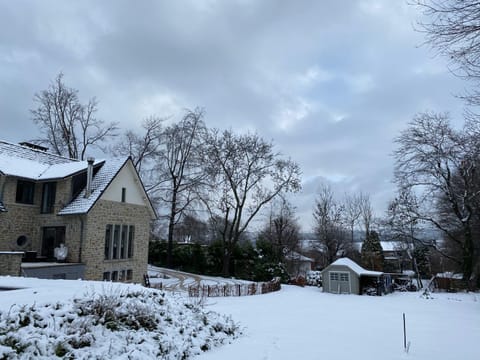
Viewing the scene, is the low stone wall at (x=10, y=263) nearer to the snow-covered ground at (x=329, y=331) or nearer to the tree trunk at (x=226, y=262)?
the snow-covered ground at (x=329, y=331)

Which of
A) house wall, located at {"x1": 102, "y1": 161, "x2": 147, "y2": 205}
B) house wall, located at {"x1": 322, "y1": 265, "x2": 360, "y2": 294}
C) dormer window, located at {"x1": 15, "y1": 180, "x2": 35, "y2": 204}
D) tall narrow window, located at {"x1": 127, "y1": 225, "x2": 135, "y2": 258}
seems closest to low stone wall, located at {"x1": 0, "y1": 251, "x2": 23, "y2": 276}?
dormer window, located at {"x1": 15, "y1": 180, "x2": 35, "y2": 204}

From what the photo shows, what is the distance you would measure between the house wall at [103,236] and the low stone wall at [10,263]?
155 inches

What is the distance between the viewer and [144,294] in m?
9.30

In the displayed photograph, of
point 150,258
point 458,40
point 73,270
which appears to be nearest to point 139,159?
point 150,258

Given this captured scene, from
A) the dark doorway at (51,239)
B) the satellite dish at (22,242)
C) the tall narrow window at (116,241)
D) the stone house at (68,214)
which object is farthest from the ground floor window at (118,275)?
the satellite dish at (22,242)

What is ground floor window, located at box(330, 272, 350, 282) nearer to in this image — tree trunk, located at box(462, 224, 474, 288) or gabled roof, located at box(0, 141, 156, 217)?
tree trunk, located at box(462, 224, 474, 288)

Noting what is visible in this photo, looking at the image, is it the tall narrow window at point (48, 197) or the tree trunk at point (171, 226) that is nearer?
the tall narrow window at point (48, 197)

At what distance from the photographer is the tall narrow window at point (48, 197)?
19000 millimetres

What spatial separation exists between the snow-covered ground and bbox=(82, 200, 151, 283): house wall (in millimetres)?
7421

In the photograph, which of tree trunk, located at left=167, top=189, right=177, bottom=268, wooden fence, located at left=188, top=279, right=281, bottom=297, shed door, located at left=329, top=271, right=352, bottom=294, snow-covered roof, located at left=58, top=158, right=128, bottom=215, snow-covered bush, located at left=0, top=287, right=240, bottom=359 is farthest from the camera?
tree trunk, located at left=167, top=189, right=177, bottom=268

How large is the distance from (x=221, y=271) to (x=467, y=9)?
29.5m

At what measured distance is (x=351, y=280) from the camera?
25.7 meters

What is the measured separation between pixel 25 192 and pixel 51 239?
2.94 m

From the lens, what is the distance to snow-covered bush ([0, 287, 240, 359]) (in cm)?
572
